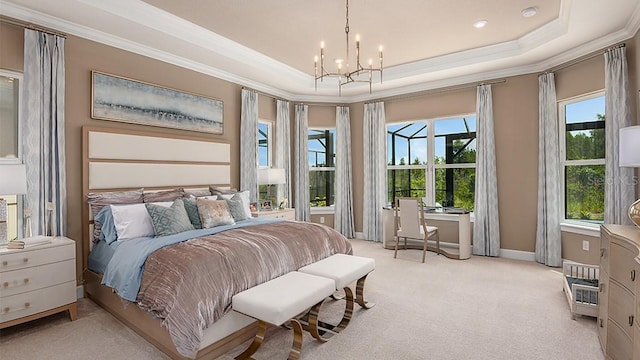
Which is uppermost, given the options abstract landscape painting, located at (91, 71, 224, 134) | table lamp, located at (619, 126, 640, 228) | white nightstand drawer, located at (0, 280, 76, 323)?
abstract landscape painting, located at (91, 71, 224, 134)

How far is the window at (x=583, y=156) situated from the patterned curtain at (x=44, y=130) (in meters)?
6.13

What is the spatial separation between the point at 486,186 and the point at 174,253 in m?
4.57

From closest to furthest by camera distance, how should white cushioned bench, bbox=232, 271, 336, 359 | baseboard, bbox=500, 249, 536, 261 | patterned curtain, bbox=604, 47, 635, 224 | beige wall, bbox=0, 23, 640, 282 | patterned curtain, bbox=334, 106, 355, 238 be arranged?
1. white cushioned bench, bbox=232, 271, 336, 359
2. beige wall, bbox=0, 23, 640, 282
3. patterned curtain, bbox=604, 47, 635, 224
4. baseboard, bbox=500, 249, 536, 261
5. patterned curtain, bbox=334, 106, 355, 238

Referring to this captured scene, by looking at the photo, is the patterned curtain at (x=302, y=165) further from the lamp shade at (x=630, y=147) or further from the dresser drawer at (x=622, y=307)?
the dresser drawer at (x=622, y=307)

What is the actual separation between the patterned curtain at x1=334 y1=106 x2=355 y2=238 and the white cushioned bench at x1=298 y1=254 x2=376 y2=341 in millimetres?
3366

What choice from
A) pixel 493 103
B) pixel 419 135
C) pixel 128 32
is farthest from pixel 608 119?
pixel 128 32

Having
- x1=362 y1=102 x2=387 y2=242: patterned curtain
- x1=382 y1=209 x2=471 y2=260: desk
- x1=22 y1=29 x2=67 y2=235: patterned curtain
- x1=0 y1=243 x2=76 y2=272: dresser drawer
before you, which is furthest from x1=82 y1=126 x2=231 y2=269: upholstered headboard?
x1=382 y1=209 x2=471 y2=260: desk

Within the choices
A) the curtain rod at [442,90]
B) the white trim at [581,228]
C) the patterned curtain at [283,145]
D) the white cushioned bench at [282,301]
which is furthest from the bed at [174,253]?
the curtain rod at [442,90]

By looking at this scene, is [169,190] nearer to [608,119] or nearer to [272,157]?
[272,157]

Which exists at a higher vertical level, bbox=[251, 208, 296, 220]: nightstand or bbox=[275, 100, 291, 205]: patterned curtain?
bbox=[275, 100, 291, 205]: patterned curtain

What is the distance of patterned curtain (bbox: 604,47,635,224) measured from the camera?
3.62 metres

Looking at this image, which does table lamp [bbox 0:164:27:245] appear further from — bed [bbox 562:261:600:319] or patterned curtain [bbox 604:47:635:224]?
patterned curtain [bbox 604:47:635:224]

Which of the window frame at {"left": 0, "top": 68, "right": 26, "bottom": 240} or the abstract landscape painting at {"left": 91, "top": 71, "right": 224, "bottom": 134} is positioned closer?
→ the window frame at {"left": 0, "top": 68, "right": 26, "bottom": 240}

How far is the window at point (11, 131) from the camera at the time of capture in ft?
10.2
